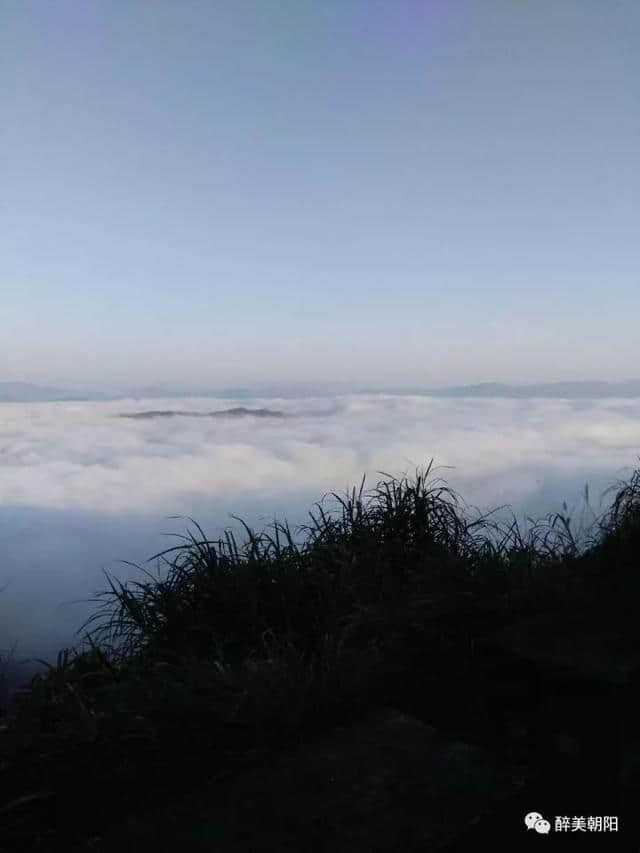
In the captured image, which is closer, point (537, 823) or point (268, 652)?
point (537, 823)

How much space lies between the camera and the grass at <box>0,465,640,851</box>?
7.59 feet

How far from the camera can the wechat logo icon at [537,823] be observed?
205 centimetres

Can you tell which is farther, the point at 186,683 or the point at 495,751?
the point at 186,683

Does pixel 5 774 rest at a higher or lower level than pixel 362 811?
lower

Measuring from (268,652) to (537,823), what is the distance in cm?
140

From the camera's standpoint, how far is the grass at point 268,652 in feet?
7.59

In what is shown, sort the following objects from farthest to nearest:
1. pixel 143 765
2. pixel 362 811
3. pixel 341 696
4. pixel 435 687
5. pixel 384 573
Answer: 1. pixel 384 573
2. pixel 435 687
3. pixel 341 696
4. pixel 143 765
5. pixel 362 811

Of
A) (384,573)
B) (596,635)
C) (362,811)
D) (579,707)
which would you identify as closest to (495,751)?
(579,707)

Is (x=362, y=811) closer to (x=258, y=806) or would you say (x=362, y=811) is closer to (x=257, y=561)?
(x=258, y=806)

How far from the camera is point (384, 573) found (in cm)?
464

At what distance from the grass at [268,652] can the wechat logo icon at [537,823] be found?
2.41 feet

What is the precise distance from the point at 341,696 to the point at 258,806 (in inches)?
32.3

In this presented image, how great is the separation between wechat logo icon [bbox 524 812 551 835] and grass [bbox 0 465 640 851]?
0.73m

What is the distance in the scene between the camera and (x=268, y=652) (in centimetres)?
319
